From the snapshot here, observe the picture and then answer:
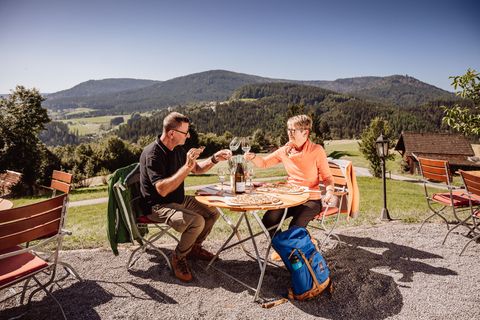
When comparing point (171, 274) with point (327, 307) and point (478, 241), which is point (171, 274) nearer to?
point (327, 307)

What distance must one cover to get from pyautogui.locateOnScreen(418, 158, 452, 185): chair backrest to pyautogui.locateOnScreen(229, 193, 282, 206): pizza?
114 inches

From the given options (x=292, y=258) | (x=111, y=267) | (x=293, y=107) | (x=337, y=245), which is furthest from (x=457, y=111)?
(x=293, y=107)

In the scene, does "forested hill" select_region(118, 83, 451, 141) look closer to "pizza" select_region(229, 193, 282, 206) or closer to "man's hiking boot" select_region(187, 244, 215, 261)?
"man's hiking boot" select_region(187, 244, 215, 261)

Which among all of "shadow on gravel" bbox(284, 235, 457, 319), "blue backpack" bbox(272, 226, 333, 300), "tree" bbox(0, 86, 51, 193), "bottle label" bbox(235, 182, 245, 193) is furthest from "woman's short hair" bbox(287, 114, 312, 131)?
"tree" bbox(0, 86, 51, 193)

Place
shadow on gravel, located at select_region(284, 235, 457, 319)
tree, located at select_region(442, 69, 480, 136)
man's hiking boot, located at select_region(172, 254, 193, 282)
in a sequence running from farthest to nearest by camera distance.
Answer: tree, located at select_region(442, 69, 480, 136) → man's hiking boot, located at select_region(172, 254, 193, 282) → shadow on gravel, located at select_region(284, 235, 457, 319)

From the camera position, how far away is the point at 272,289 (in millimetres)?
3490

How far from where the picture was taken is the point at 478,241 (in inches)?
190

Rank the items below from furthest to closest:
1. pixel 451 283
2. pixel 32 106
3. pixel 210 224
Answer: pixel 32 106
pixel 210 224
pixel 451 283

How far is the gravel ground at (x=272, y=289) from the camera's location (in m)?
3.02

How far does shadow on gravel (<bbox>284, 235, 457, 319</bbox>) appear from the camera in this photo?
3055 millimetres

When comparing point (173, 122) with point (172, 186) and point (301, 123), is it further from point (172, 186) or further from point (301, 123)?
point (301, 123)

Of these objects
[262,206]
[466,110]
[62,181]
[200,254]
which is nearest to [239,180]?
[262,206]

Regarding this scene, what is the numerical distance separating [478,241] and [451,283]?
1818 mm

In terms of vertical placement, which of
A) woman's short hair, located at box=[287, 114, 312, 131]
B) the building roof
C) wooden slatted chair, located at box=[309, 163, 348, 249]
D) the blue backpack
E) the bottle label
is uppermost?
woman's short hair, located at box=[287, 114, 312, 131]
